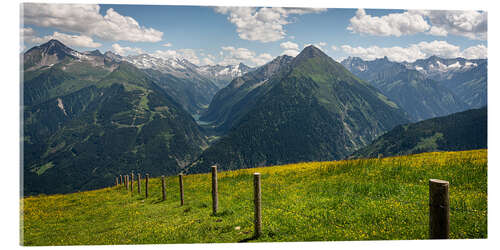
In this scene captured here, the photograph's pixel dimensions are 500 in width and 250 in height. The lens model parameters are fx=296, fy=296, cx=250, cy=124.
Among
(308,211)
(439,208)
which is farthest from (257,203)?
(439,208)

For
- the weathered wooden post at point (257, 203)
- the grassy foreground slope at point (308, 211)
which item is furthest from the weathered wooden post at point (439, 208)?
the weathered wooden post at point (257, 203)

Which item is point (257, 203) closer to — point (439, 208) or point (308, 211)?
point (308, 211)

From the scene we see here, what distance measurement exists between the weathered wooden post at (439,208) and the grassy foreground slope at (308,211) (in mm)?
3035

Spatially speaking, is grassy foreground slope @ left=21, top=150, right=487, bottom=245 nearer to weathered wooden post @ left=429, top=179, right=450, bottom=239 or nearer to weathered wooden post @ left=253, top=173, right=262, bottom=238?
weathered wooden post @ left=253, top=173, right=262, bottom=238

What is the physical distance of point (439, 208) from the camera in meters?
6.37

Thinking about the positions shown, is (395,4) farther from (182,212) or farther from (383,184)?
(182,212)

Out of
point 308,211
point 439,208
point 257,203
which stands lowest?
point 308,211

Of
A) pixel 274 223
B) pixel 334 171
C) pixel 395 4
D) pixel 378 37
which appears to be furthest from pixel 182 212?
pixel 378 37

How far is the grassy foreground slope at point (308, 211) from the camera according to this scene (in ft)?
33.2

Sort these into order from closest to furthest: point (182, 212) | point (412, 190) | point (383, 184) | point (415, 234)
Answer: point (415, 234), point (412, 190), point (383, 184), point (182, 212)

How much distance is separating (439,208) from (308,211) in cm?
625

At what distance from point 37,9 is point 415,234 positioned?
23.0 m

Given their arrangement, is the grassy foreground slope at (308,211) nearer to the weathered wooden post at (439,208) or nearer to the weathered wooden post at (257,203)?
the weathered wooden post at (257,203)
